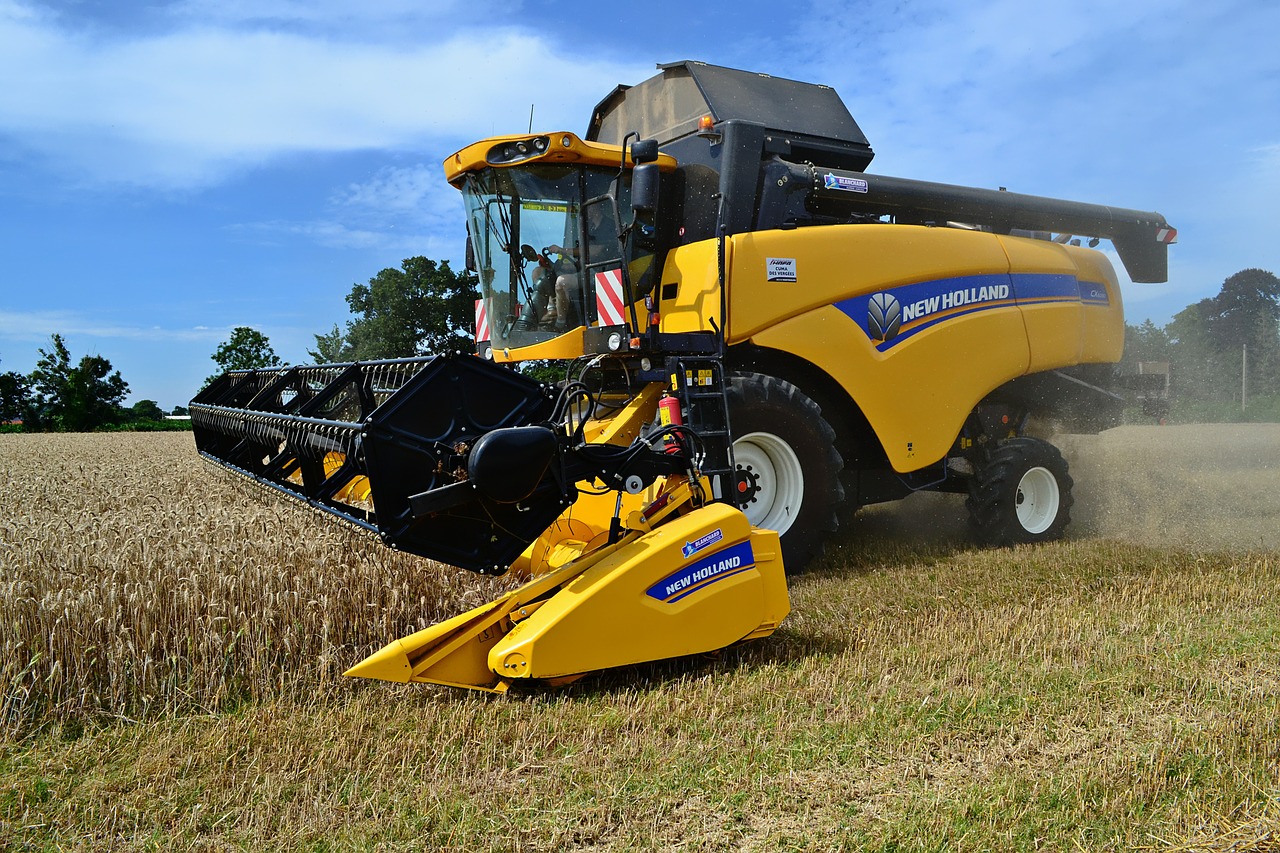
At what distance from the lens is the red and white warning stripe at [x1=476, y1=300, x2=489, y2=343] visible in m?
6.14

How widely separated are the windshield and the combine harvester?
15 mm

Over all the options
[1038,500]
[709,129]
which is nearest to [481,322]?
[709,129]

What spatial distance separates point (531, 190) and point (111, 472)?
186 inches

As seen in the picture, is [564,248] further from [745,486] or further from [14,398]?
[14,398]

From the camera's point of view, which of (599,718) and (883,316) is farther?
(883,316)

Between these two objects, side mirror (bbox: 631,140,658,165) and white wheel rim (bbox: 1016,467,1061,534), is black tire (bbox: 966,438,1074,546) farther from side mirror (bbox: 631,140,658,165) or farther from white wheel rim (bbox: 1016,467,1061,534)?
side mirror (bbox: 631,140,658,165)

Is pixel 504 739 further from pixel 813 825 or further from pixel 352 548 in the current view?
pixel 352 548

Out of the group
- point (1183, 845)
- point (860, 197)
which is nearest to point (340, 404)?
point (860, 197)

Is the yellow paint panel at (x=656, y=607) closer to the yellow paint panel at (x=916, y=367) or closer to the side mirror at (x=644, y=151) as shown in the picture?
the yellow paint panel at (x=916, y=367)

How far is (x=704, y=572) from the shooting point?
3.46m

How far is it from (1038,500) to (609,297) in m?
3.45

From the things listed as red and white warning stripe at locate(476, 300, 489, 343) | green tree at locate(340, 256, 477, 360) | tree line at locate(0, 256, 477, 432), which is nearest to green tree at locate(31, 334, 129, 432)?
tree line at locate(0, 256, 477, 432)

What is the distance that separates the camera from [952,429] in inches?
240

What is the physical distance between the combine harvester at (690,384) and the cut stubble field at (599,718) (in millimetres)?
308
